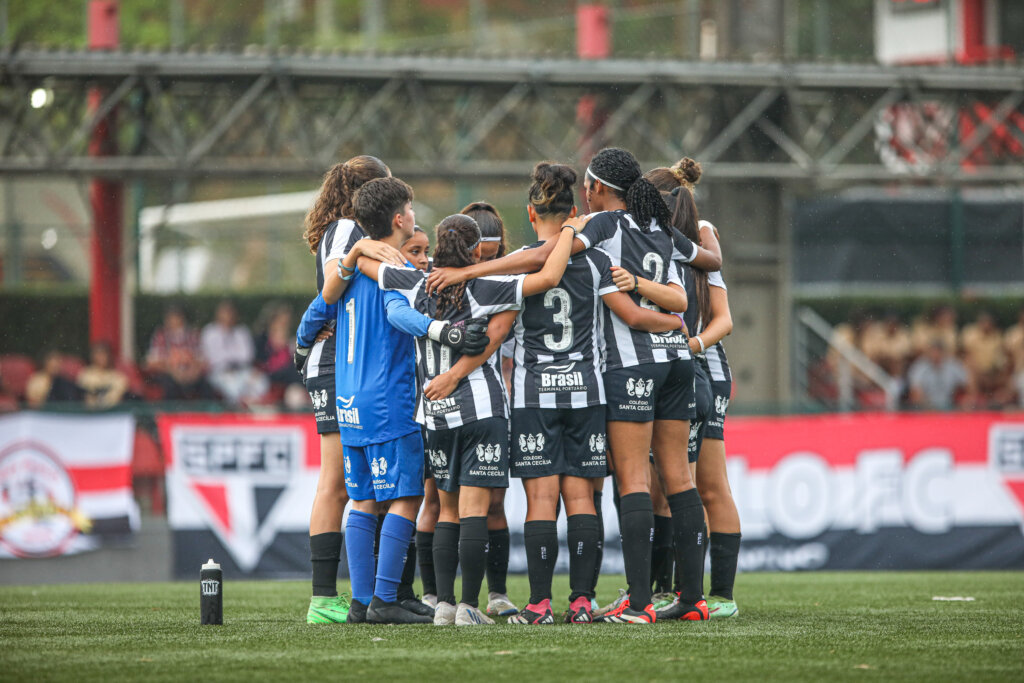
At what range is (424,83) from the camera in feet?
46.0

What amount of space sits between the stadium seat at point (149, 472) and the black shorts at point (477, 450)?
563cm

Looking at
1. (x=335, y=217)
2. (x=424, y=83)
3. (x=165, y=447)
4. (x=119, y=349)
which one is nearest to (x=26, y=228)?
(x=119, y=349)

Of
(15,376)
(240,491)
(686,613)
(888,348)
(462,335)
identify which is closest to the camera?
(462,335)

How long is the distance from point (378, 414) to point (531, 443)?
2.29 ft

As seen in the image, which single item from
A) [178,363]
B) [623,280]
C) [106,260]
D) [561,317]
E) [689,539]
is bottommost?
[689,539]

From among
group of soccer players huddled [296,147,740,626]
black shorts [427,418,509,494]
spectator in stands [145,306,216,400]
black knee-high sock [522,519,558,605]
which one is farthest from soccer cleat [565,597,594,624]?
spectator in stands [145,306,216,400]

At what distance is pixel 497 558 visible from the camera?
19.8ft

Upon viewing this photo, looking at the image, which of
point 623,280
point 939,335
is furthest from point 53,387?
point 939,335

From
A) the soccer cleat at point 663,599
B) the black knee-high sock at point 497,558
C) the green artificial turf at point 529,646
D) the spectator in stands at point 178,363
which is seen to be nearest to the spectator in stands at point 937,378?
the spectator in stands at point 178,363

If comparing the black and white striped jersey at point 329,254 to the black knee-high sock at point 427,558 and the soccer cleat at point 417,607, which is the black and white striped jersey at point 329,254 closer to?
the black knee-high sock at point 427,558

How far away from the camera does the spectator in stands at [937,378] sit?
1594 centimetres

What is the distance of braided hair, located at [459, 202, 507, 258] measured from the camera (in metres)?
5.87

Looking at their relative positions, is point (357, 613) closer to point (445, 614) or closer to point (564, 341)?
point (445, 614)

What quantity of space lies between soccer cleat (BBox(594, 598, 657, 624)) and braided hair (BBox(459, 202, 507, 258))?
1.77 m
